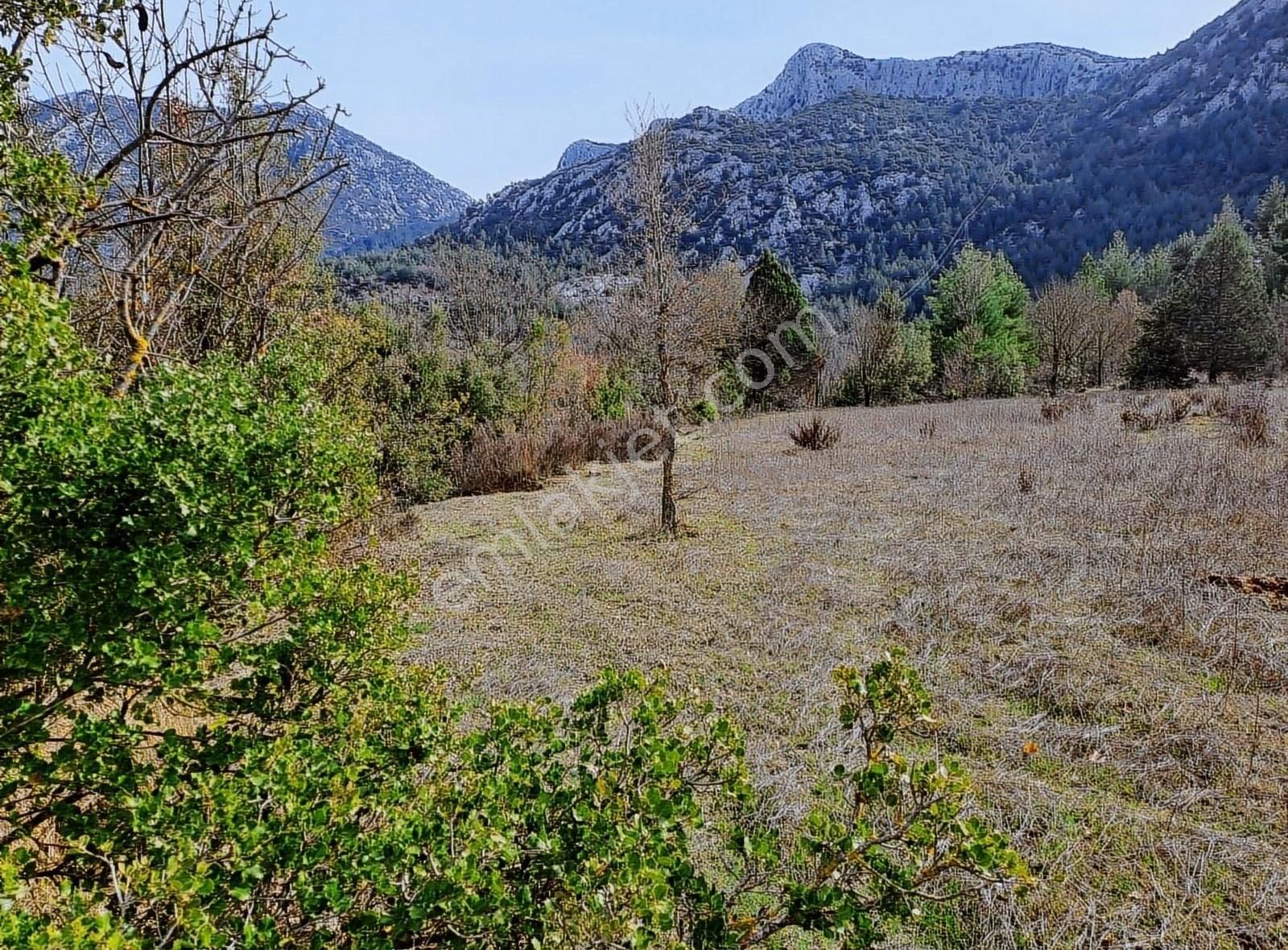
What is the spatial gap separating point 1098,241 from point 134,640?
63595 mm

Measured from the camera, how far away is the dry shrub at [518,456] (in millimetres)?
10008

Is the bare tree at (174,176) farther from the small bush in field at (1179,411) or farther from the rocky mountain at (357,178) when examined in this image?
the small bush in field at (1179,411)

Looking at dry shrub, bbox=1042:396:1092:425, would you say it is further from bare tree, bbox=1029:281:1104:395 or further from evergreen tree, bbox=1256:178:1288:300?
evergreen tree, bbox=1256:178:1288:300

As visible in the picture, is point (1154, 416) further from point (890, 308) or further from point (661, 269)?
point (890, 308)

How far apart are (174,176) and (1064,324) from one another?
2561 centimetres

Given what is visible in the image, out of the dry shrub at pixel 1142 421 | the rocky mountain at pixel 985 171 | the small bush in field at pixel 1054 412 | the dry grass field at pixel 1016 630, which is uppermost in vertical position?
the rocky mountain at pixel 985 171

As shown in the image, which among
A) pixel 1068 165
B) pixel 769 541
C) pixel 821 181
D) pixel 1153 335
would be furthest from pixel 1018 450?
pixel 1068 165

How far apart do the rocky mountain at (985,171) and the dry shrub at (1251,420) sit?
36.6m

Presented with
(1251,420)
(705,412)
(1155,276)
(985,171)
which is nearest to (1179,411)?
(1251,420)

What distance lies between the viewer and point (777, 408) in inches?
891

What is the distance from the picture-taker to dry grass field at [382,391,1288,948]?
2299 millimetres

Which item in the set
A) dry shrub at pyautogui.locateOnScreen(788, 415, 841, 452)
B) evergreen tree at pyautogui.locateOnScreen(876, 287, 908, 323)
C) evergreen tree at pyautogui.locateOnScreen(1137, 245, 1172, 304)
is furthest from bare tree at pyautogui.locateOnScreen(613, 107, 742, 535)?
evergreen tree at pyautogui.locateOnScreen(1137, 245, 1172, 304)

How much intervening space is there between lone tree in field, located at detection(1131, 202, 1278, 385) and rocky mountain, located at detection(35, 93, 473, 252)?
23.2 meters

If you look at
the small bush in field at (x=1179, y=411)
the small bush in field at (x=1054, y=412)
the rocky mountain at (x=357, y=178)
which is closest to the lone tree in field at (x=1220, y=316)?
the small bush in field at (x=1179, y=411)
